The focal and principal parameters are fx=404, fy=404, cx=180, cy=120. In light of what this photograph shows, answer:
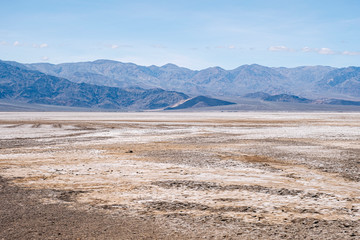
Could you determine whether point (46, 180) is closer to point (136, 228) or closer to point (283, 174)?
point (136, 228)

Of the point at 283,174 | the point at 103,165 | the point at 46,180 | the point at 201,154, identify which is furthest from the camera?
the point at 201,154

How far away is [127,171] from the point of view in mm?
14492

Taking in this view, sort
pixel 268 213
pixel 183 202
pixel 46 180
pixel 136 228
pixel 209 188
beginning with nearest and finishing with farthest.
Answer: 1. pixel 136 228
2. pixel 268 213
3. pixel 183 202
4. pixel 209 188
5. pixel 46 180

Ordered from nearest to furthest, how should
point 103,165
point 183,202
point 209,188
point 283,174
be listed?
point 183,202
point 209,188
point 283,174
point 103,165

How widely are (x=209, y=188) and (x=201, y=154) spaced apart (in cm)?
772

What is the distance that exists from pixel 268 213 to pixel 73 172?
7.84m

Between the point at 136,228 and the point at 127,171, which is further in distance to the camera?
the point at 127,171

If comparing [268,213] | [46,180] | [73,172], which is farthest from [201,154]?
[268,213]

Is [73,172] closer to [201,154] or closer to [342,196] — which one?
[201,154]

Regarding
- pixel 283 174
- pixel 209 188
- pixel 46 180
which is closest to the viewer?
pixel 209 188

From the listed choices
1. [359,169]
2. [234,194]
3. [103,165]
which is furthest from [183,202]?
[359,169]

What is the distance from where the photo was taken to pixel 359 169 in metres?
14.9

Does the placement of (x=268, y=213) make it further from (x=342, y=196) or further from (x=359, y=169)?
(x=359, y=169)

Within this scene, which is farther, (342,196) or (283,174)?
(283,174)
